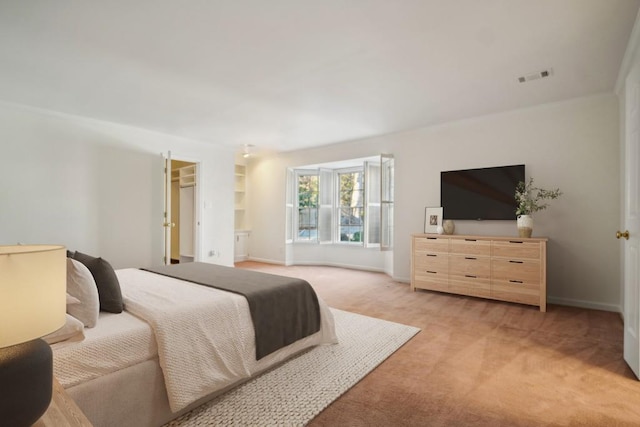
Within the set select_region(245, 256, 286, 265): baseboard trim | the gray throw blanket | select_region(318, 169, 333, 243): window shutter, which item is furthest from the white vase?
select_region(245, 256, 286, 265): baseboard trim

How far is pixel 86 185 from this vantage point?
4.43m

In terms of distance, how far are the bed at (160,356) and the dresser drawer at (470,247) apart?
285 centimetres

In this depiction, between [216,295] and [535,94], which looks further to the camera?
[535,94]

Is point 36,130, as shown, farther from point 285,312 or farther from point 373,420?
point 373,420

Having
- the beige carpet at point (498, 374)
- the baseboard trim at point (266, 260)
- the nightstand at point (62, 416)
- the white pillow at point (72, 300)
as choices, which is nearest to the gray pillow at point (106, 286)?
the white pillow at point (72, 300)

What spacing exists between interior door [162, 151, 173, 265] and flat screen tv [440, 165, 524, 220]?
4157mm

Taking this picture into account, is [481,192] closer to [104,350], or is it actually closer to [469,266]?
[469,266]

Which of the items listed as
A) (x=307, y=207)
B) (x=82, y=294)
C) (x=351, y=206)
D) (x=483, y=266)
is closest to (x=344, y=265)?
(x=351, y=206)

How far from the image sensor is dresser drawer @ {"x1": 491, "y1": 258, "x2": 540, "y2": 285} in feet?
12.0

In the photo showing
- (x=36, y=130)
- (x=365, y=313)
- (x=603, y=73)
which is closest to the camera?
(x=603, y=73)

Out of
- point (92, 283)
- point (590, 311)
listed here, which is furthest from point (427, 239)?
point (92, 283)

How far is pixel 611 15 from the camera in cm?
221

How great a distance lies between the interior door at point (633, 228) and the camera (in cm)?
210

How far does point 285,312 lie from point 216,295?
51cm
